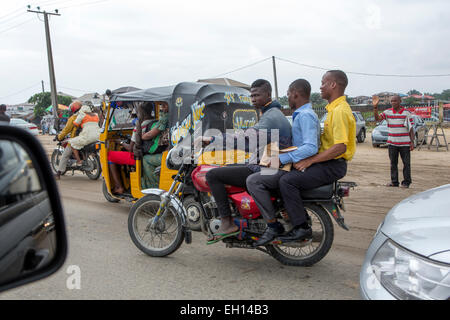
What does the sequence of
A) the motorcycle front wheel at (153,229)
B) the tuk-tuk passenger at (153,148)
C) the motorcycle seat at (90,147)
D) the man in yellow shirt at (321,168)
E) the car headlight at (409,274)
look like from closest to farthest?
the car headlight at (409,274) → the man in yellow shirt at (321,168) → the motorcycle front wheel at (153,229) → the tuk-tuk passenger at (153,148) → the motorcycle seat at (90,147)

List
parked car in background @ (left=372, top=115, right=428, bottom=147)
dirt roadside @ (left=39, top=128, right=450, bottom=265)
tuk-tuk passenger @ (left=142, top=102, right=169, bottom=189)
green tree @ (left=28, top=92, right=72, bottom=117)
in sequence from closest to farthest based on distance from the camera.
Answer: dirt roadside @ (left=39, top=128, right=450, bottom=265), tuk-tuk passenger @ (left=142, top=102, right=169, bottom=189), parked car in background @ (left=372, top=115, right=428, bottom=147), green tree @ (left=28, top=92, right=72, bottom=117)

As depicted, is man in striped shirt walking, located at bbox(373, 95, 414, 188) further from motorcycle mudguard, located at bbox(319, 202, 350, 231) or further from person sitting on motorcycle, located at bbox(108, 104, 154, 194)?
motorcycle mudguard, located at bbox(319, 202, 350, 231)

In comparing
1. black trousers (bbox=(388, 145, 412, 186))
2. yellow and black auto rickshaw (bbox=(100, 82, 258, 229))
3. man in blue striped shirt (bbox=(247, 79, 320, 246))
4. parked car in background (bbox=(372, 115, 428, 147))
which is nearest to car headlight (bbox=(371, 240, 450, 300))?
man in blue striped shirt (bbox=(247, 79, 320, 246))

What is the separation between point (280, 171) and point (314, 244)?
83cm

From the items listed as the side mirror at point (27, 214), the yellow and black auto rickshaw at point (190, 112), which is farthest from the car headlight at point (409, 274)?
the yellow and black auto rickshaw at point (190, 112)

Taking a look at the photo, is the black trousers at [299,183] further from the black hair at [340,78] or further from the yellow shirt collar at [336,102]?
the black hair at [340,78]

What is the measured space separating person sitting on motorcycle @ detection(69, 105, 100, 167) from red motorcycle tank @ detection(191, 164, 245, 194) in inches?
234

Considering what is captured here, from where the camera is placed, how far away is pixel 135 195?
653cm

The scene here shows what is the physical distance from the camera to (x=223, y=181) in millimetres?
4199

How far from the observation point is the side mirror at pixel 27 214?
137cm

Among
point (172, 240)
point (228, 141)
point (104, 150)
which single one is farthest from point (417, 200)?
point (104, 150)

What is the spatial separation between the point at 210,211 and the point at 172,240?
1.82ft

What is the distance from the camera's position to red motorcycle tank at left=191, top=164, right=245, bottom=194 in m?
4.30

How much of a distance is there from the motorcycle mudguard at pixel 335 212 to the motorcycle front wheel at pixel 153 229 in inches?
61.2
